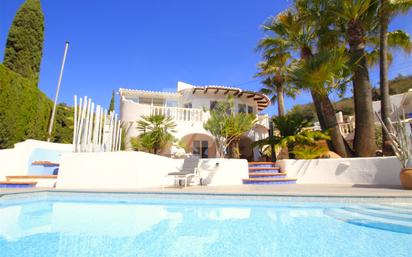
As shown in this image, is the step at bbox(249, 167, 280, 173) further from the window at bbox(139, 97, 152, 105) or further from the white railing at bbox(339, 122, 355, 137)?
the window at bbox(139, 97, 152, 105)

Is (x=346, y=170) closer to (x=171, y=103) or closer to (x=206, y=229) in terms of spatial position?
(x=206, y=229)

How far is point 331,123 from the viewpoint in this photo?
12898 millimetres

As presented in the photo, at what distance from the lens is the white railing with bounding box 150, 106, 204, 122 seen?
17219mm

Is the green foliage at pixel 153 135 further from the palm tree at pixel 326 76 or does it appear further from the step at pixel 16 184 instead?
the palm tree at pixel 326 76

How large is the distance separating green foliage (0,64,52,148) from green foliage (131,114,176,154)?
613 centimetres

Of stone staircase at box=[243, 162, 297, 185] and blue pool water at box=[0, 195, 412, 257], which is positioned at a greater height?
stone staircase at box=[243, 162, 297, 185]

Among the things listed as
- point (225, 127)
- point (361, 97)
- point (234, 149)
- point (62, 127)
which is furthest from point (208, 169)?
point (62, 127)

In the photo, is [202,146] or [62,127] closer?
[62,127]

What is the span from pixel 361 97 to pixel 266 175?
6.43m

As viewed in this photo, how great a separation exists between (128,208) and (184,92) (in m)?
15.4

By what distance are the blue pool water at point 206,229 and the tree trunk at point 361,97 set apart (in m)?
6.21

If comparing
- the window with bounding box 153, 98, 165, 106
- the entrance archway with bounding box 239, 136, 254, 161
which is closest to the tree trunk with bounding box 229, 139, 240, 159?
the entrance archway with bounding box 239, 136, 254, 161

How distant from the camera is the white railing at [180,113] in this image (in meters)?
17.2

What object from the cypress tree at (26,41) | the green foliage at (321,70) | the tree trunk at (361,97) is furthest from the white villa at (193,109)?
the tree trunk at (361,97)
